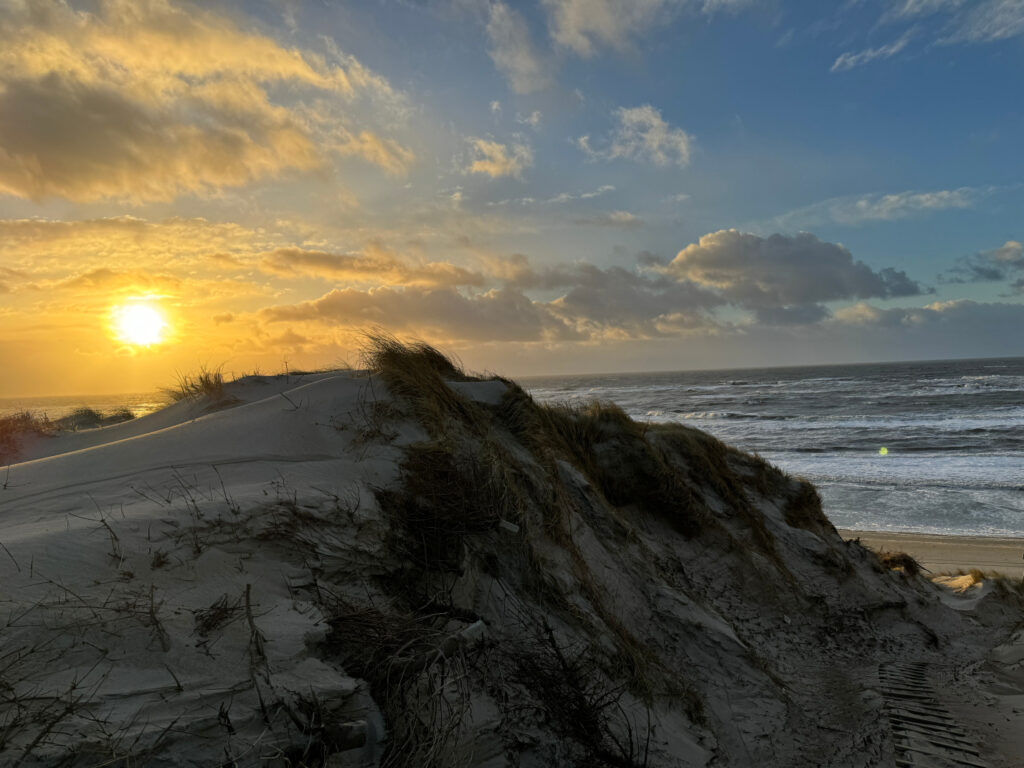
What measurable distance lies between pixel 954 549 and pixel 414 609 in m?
16.7

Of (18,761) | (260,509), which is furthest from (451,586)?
(18,761)

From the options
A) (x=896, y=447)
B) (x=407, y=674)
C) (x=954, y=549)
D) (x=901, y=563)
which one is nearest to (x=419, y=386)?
(x=407, y=674)

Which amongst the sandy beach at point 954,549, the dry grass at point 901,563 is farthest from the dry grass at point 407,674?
the sandy beach at point 954,549

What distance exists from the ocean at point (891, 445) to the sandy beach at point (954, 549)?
96 cm

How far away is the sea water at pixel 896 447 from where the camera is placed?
18.0 metres

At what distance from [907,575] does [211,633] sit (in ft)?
34.5

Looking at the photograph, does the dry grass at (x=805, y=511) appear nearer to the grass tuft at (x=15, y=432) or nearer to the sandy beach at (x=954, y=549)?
the sandy beach at (x=954, y=549)

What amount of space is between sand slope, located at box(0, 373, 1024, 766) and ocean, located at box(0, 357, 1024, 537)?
159 inches

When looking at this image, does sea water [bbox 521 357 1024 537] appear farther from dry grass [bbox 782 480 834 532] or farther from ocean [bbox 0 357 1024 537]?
dry grass [bbox 782 480 834 532]

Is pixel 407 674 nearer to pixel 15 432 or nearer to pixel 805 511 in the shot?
pixel 15 432

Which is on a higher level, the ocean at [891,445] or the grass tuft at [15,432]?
the grass tuft at [15,432]

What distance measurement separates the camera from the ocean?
57.9 ft

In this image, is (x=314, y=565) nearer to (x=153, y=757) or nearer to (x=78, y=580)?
(x=78, y=580)

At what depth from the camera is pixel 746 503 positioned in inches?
328
